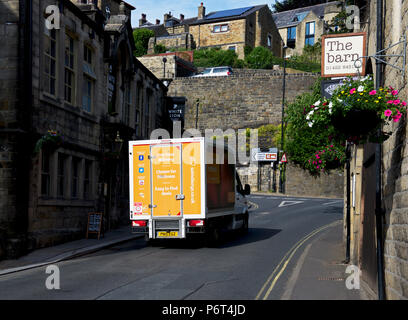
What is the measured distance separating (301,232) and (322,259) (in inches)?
237

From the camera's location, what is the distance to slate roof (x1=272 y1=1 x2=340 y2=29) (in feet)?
250

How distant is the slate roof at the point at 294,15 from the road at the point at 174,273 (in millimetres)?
63172

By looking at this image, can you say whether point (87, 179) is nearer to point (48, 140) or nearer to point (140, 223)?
point (48, 140)

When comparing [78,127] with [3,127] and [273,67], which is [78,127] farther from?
[273,67]

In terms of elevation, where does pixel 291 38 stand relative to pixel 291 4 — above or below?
below

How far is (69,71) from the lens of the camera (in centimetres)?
1806

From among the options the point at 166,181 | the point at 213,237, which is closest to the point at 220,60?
the point at 213,237

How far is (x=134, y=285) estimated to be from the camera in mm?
9539

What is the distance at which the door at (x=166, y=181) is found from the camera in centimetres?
1478

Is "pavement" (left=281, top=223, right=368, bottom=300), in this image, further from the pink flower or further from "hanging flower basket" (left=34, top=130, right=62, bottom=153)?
"hanging flower basket" (left=34, top=130, right=62, bottom=153)

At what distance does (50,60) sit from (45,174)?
3.61 meters

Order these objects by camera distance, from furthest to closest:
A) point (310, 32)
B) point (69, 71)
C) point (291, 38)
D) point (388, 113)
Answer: point (291, 38), point (310, 32), point (69, 71), point (388, 113)
